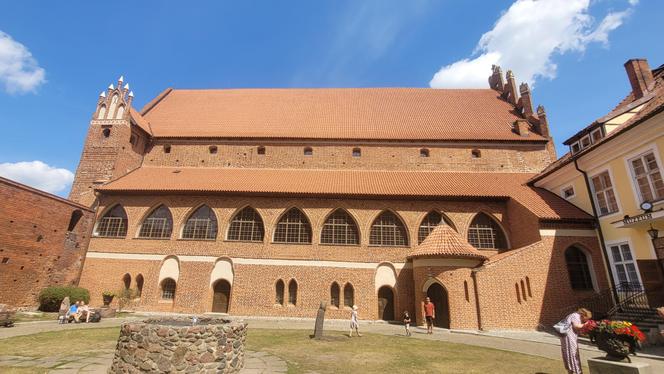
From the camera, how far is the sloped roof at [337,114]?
911 inches

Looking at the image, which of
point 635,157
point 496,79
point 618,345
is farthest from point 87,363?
point 496,79

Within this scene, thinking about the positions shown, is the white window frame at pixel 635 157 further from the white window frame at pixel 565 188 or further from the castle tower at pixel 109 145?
the castle tower at pixel 109 145

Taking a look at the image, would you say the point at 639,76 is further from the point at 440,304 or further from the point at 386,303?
the point at 386,303

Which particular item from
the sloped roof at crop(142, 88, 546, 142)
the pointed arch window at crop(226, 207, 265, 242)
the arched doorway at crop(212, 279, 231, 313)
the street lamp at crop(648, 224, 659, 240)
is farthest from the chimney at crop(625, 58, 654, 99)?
the arched doorway at crop(212, 279, 231, 313)

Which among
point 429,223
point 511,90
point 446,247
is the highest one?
point 511,90

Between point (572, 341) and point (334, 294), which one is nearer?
point (572, 341)

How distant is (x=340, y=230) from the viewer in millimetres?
18859

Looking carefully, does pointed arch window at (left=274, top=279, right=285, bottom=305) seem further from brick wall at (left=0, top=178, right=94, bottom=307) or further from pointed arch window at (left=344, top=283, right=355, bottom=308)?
brick wall at (left=0, top=178, right=94, bottom=307)

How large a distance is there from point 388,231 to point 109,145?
19.6 meters

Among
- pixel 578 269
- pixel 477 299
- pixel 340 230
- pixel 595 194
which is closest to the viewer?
pixel 477 299

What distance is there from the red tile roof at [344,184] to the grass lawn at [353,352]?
8.86 m

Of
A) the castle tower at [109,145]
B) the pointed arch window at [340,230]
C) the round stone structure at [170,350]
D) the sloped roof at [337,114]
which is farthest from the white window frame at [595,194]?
the castle tower at [109,145]

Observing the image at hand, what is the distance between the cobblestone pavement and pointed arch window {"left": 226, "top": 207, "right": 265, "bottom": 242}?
433 inches

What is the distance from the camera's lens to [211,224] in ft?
63.4
